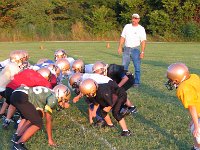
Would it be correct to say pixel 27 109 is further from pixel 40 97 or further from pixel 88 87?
pixel 88 87

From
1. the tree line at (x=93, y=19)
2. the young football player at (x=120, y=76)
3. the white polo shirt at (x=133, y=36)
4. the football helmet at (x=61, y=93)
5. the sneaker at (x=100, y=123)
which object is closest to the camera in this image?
the football helmet at (x=61, y=93)

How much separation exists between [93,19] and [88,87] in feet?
122

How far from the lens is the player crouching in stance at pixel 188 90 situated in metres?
4.66

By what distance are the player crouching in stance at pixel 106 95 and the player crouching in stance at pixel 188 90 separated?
1.31 metres

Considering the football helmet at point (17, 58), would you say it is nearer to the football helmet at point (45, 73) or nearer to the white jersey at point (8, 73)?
the white jersey at point (8, 73)

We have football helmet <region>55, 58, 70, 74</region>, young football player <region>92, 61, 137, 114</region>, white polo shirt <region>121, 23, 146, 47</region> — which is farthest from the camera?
white polo shirt <region>121, 23, 146, 47</region>

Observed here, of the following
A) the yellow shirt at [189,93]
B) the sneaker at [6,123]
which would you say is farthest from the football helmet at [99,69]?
the yellow shirt at [189,93]

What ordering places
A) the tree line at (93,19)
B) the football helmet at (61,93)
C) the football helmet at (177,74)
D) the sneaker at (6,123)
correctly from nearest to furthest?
the football helmet at (177,74)
the football helmet at (61,93)
the sneaker at (6,123)
the tree line at (93,19)

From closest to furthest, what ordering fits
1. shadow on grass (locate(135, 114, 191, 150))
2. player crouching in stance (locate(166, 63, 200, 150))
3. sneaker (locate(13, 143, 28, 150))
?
player crouching in stance (locate(166, 63, 200, 150)), sneaker (locate(13, 143, 28, 150)), shadow on grass (locate(135, 114, 191, 150))

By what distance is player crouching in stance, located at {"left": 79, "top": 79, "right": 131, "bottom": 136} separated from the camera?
5.79 metres

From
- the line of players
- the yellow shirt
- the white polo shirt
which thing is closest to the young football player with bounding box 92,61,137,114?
the line of players

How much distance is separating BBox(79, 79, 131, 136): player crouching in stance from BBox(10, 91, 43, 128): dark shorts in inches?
31.3

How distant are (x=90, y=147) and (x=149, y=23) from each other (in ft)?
119

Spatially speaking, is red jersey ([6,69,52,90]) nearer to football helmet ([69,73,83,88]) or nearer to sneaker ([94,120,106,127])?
football helmet ([69,73,83,88])
